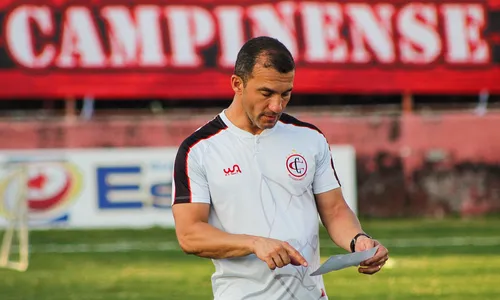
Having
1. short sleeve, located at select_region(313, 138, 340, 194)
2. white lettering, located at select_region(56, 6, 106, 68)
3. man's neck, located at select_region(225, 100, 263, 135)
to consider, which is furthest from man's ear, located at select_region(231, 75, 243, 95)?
white lettering, located at select_region(56, 6, 106, 68)

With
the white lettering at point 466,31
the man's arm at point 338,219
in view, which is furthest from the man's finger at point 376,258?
the white lettering at point 466,31

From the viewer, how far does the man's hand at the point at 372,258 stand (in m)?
5.72

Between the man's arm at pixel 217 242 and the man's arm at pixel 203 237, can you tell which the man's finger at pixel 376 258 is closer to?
the man's arm at pixel 217 242

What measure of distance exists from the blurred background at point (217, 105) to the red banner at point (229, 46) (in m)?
0.03

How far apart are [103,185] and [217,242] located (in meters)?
→ 15.3

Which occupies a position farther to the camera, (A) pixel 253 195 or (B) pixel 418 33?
(B) pixel 418 33

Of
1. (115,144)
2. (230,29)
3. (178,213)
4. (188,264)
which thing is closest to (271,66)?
(178,213)

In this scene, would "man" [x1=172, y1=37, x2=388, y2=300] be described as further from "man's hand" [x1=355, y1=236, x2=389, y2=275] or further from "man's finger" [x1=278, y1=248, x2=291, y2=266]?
"man's finger" [x1=278, y1=248, x2=291, y2=266]

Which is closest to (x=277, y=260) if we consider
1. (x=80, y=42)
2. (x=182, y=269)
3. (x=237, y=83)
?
(x=237, y=83)

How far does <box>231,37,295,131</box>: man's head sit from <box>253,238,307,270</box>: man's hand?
589 mm

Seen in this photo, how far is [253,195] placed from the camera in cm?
589

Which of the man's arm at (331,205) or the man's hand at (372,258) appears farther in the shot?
the man's arm at (331,205)

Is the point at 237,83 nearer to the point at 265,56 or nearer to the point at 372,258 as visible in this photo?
the point at 265,56

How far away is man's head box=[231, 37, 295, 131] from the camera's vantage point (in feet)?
18.7
